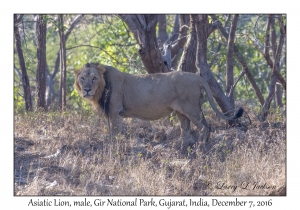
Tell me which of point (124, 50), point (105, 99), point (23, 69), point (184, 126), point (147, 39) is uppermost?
point (124, 50)

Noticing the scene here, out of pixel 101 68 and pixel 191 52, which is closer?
pixel 101 68

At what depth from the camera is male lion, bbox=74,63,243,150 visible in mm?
9086

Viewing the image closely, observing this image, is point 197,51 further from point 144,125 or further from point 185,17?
point 185,17

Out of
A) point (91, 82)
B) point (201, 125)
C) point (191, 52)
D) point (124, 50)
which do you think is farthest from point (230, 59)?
point (124, 50)

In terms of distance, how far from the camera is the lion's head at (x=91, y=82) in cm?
898

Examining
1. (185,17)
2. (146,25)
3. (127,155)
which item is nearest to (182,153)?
(127,155)

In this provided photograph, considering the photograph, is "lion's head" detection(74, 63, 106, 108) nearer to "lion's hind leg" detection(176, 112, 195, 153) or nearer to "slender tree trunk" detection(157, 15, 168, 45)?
"lion's hind leg" detection(176, 112, 195, 153)

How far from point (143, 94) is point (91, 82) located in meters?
0.85

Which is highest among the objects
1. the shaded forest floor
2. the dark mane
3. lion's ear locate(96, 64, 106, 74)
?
lion's ear locate(96, 64, 106, 74)

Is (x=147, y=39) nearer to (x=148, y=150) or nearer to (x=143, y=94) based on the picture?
(x=143, y=94)

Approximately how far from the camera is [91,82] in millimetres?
9031

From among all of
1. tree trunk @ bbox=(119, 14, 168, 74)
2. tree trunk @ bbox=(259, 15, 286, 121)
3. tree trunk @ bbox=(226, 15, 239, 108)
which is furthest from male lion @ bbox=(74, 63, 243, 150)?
Answer: tree trunk @ bbox=(259, 15, 286, 121)

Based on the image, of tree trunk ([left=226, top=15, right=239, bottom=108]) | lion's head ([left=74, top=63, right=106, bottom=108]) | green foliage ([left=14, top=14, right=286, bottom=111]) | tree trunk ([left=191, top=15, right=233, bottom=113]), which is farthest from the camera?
green foliage ([left=14, top=14, right=286, bottom=111])

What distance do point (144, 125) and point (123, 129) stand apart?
662 millimetres
